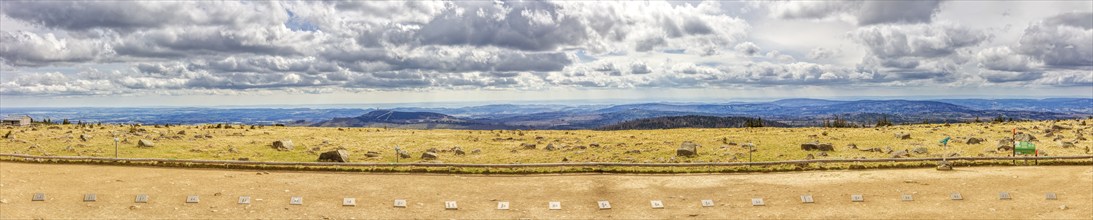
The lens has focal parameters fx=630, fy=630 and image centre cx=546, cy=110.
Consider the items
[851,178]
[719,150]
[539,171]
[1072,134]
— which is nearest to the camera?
[851,178]

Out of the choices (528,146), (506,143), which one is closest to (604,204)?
(528,146)

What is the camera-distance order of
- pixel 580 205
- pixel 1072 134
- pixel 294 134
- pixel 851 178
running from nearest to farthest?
pixel 580 205 → pixel 851 178 → pixel 1072 134 → pixel 294 134

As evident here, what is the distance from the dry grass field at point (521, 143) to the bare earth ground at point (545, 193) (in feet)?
28.2

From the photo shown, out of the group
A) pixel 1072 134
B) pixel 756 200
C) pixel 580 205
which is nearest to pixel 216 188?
pixel 580 205

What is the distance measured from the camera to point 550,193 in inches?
1202

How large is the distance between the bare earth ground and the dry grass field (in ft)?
28.2

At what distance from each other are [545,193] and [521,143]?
25568 mm

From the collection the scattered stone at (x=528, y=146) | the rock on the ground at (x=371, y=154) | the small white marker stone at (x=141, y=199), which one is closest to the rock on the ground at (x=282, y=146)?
the rock on the ground at (x=371, y=154)

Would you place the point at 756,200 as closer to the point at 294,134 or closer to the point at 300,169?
the point at 300,169

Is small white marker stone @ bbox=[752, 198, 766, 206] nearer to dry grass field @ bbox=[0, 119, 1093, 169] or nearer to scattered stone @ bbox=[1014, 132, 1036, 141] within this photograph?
dry grass field @ bbox=[0, 119, 1093, 169]

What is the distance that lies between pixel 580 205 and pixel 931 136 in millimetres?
43405

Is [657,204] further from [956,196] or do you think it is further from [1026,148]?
[1026,148]

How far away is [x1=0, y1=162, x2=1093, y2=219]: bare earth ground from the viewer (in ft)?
88.8

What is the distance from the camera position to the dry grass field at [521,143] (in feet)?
148
